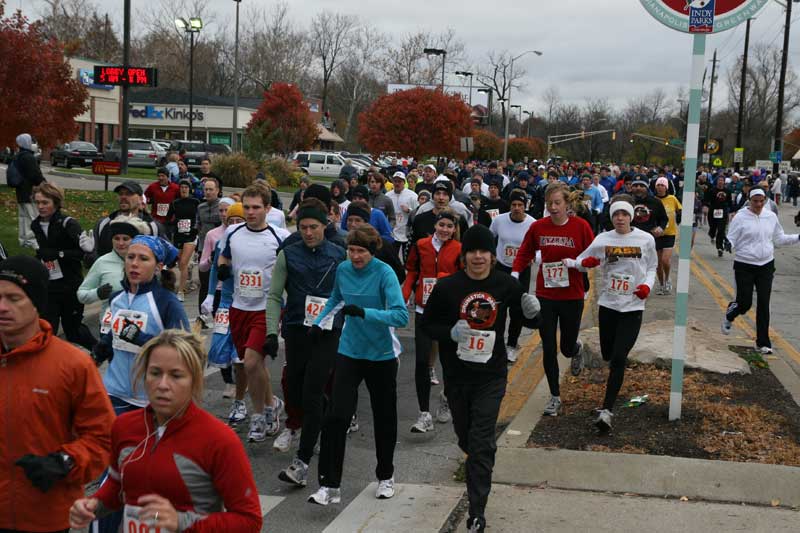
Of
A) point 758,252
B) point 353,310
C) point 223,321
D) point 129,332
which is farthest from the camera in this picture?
point 758,252

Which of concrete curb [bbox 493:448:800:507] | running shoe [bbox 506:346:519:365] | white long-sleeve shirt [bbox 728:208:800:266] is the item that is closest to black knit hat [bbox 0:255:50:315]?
concrete curb [bbox 493:448:800:507]

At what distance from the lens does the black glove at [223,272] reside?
7.48 m

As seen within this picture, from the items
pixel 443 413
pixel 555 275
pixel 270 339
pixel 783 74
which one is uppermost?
pixel 783 74

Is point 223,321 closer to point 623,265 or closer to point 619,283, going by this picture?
point 619,283

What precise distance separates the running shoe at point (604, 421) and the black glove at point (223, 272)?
10.4 feet

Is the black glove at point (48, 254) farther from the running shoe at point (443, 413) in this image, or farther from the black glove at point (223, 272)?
the running shoe at point (443, 413)

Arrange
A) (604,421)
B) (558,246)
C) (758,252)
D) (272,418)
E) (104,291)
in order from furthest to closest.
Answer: (758,252)
(558,246)
(272,418)
(604,421)
(104,291)

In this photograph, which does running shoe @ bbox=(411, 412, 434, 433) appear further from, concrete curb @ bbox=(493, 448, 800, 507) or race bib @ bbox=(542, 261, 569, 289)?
race bib @ bbox=(542, 261, 569, 289)

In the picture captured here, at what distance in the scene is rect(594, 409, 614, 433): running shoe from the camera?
292 inches

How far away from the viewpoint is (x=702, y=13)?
24.5 ft

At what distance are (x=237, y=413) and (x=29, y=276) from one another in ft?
14.2

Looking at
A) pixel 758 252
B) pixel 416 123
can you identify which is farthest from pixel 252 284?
pixel 416 123

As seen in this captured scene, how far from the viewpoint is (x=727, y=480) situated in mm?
6449

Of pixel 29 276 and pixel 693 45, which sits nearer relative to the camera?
pixel 29 276
